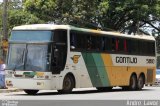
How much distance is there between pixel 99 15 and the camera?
43.7 meters

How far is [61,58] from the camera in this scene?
20906 mm

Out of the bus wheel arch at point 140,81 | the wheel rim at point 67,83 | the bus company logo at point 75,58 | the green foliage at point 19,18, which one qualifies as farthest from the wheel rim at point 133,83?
the green foliage at point 19,18

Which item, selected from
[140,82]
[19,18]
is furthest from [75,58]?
[19,18]

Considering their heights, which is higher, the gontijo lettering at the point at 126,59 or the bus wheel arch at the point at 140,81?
the gontijo lettering at the point at 126,59

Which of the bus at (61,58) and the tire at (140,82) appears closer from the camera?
the bus at (61,58)

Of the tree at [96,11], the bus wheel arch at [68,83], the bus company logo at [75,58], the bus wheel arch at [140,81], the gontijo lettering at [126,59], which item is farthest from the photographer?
the tree at [96,11]

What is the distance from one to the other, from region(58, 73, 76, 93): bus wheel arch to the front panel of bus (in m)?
0.66

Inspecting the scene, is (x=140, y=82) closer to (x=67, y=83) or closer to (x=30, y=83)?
(x=67, y=83)

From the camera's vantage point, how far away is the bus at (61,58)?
20328mm

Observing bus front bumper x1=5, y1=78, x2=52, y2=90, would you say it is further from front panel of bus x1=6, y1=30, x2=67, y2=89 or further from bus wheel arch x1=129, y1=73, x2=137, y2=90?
bus wheel arch x1=129, y1=73, x2=137, y2=90

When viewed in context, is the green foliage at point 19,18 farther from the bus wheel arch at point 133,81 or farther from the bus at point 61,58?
the bus at point 61,58

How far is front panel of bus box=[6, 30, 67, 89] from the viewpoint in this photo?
20219mm

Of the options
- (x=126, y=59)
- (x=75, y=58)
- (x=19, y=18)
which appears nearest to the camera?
(x=75, y=58)

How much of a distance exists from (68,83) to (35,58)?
198 centimetres
